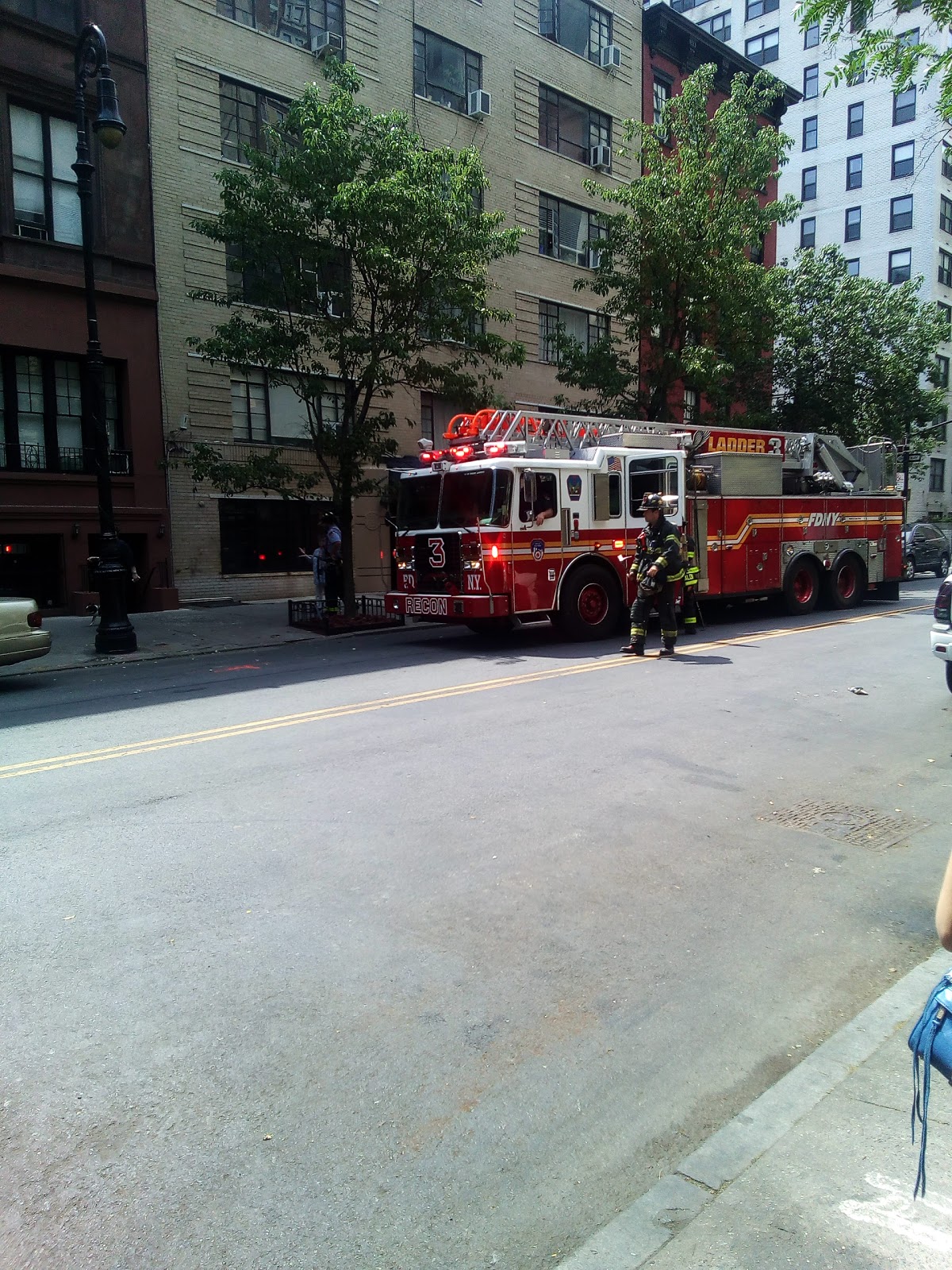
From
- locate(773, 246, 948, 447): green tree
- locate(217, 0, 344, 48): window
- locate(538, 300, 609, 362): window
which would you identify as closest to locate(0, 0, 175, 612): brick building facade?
locate(217, 0, 344, 48): window

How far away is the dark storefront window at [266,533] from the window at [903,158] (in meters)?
42.3

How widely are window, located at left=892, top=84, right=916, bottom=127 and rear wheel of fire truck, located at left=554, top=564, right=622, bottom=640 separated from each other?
4750 cm

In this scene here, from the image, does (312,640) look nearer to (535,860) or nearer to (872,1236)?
(535,860)

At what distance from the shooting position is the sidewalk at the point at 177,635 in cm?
1379

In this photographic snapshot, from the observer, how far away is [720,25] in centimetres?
5322

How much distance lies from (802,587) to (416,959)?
15552mm

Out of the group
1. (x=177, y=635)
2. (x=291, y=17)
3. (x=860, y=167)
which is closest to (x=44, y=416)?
(x=177, y=635)

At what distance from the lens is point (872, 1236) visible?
247cm

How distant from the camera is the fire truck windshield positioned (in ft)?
42.9

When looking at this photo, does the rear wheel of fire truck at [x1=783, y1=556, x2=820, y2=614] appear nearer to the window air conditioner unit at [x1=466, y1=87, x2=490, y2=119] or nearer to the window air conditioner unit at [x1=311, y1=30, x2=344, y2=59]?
the window air conditioner unit at [x1=311, y1=30, x2=344, y2=59]

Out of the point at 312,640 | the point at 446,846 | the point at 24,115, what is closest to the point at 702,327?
the point at 312,640

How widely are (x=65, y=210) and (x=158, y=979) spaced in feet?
63.5

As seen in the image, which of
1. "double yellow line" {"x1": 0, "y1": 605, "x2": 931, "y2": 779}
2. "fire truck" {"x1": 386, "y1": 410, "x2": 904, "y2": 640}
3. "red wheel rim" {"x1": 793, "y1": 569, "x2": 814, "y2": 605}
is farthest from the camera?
"red wheel rim" {"x1": 793, "y1": 569, "x2": 814, "y2": 605}

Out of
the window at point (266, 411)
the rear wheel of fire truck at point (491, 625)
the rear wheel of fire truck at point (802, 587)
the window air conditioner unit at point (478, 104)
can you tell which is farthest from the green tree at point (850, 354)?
the rear wheel of fire truck at point (491, 625)
